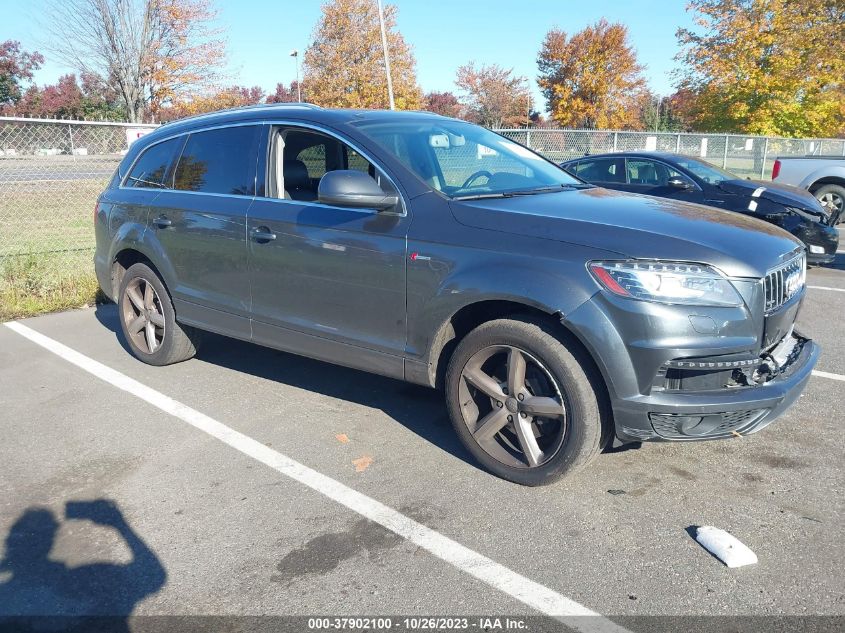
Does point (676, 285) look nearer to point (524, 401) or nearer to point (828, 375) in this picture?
point (524, 401)

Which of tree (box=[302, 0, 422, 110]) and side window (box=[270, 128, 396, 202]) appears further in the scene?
tree (box=[302, 0, 422, 110])

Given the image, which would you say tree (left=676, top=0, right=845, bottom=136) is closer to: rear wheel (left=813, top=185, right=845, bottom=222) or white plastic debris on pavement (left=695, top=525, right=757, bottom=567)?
rear wheel (left=813, top=185, right=845, bottom=222)

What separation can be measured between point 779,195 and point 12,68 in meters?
49.1

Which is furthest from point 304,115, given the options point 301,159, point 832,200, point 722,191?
point 832,200

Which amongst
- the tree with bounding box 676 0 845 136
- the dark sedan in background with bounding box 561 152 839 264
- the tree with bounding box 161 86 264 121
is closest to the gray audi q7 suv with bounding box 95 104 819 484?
the dark sedan in background with bounding box 561 152 839 264

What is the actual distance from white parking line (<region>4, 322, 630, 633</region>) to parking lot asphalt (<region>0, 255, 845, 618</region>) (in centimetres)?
4

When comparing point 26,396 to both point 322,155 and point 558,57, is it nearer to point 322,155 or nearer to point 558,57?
point 322,155

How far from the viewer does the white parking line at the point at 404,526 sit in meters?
2.56

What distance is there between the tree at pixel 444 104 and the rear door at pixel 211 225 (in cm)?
5187

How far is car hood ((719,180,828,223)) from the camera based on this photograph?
348 inches

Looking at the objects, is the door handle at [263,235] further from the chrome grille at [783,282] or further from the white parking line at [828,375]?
the white parking line at [828,375]

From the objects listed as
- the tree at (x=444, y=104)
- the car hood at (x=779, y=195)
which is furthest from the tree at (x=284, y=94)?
the car hood at (x=779, y=195)

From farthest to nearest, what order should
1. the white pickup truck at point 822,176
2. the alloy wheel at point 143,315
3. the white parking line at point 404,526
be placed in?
the white pickup truck at point 822,176 < the alloy wheel at point 143,315 < the white parking line at point 404,526

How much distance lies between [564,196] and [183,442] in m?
2.64
